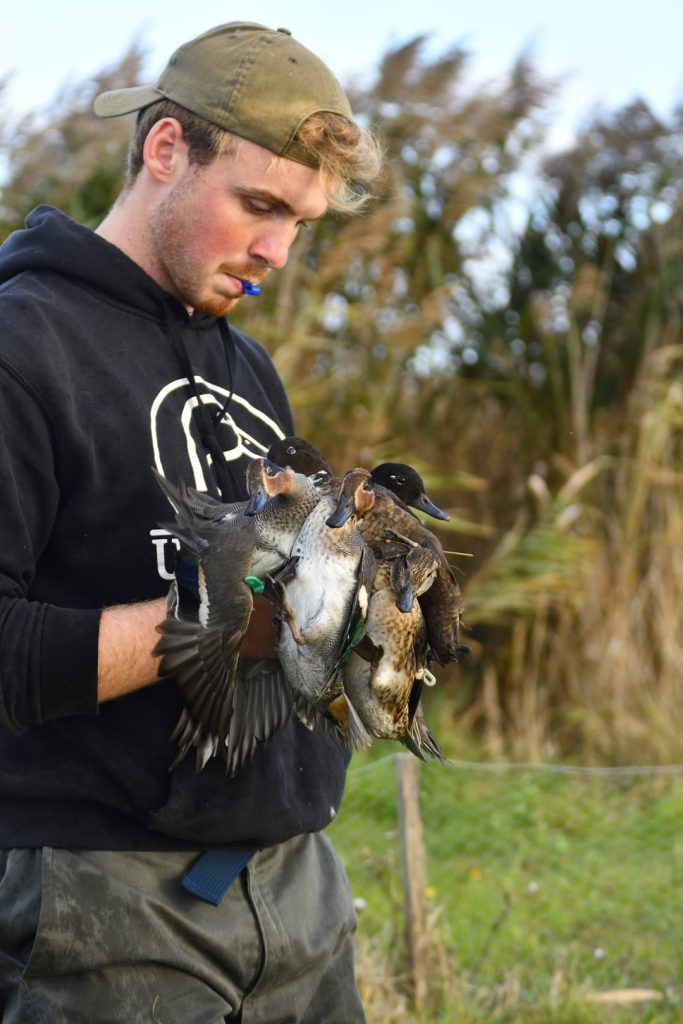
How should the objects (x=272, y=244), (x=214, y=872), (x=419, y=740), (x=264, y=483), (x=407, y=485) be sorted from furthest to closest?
(x=272, y=244) < (x=407, y=485) < (x=214, y=872) < (x=419, y=740) < (x=264, y=483)

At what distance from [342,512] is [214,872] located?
83cm

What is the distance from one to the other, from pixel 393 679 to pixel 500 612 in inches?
207

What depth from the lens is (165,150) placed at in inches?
110

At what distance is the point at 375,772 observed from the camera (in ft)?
19.5

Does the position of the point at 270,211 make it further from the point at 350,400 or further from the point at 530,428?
the point at 530,428

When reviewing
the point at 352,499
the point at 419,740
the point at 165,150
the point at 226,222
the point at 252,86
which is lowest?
the point at 419,740

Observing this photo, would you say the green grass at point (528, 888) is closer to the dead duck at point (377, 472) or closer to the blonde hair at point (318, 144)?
the dead duck at point (377, 472)

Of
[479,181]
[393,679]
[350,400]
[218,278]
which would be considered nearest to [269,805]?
[393,679]

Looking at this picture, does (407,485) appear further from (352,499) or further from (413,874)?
(413,874)

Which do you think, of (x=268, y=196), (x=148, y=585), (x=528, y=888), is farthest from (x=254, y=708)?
(x=528, y=888)

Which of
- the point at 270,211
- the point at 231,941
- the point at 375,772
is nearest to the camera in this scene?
the point at 231,941

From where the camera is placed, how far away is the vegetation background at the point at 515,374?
695 centimetres

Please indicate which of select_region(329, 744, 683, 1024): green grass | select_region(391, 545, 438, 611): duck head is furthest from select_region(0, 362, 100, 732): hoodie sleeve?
select_region(329, 744, 683, 1024): green grass

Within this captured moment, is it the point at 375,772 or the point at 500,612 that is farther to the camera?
the point at 500,612
